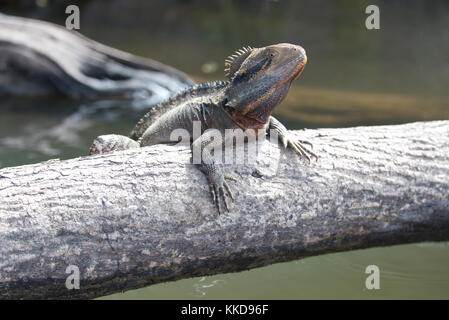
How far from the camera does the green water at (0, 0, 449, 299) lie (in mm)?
3961

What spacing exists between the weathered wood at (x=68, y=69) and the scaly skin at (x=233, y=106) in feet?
14.8

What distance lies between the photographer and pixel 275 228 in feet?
10.8

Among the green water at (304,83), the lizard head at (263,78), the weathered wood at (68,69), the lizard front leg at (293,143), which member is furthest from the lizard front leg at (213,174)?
the weathered wood at (68,69)

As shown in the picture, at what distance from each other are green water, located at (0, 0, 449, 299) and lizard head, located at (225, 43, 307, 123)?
4.47 ft

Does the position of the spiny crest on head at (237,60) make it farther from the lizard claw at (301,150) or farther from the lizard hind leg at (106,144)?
the lizard hind leg at (106,144)

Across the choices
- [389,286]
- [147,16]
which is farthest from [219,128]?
[147,16]

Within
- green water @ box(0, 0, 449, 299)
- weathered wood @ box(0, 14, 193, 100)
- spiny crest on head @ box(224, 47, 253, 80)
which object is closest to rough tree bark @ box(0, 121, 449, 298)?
green water @ box(0, 0, 449, 299)

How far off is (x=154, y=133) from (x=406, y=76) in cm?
749

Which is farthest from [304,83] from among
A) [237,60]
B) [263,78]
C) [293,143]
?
[263,78]

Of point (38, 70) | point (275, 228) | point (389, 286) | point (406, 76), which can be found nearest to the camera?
point (275, 228)

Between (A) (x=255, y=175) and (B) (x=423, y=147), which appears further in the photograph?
(B) (x=423, y=147)

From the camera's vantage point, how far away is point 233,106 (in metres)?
3.54

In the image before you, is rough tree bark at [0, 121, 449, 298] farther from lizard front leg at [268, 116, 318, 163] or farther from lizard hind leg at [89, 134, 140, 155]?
lizard hind leg at [89, 134, 140, 155]
